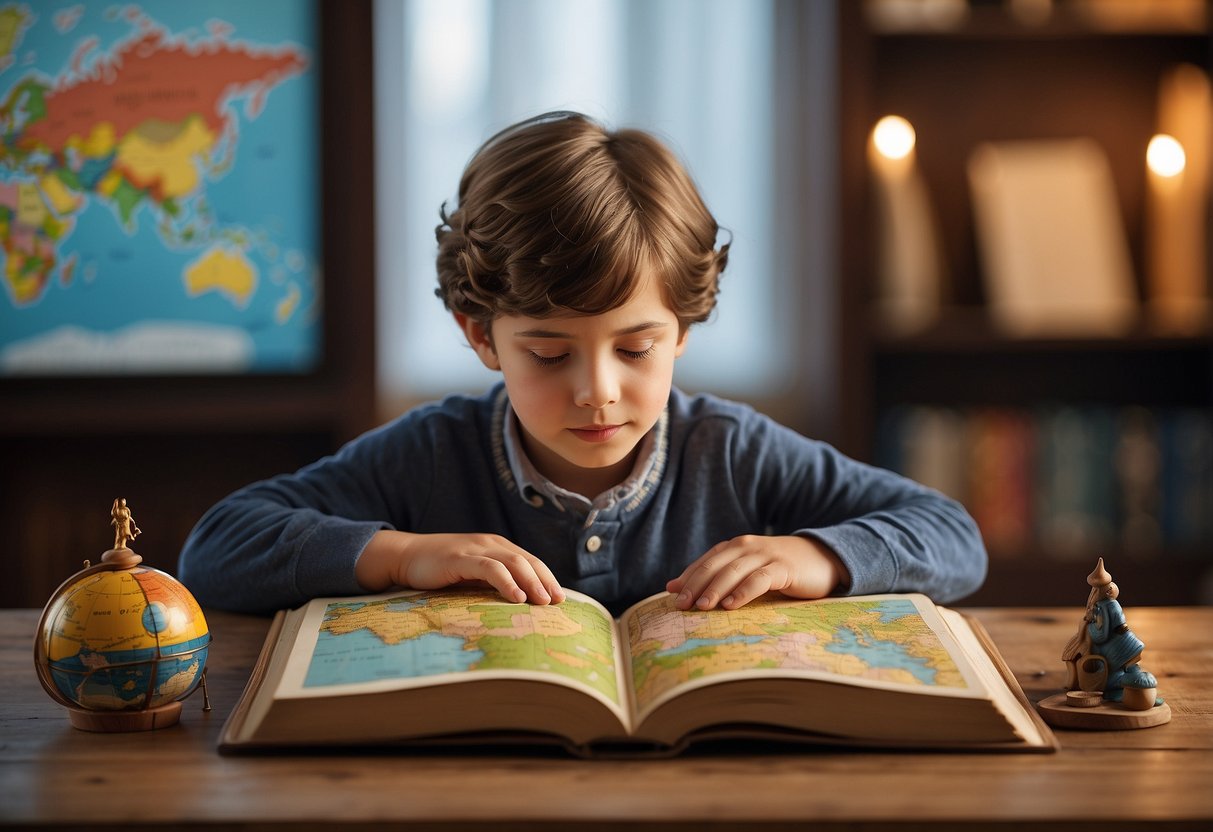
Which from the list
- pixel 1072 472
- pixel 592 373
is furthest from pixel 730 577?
pixel 1072 472

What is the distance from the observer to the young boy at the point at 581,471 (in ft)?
3.74

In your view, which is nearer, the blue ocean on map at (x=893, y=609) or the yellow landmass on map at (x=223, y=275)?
the blue ocean on map at (x=893, y=609)

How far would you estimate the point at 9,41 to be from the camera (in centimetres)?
258

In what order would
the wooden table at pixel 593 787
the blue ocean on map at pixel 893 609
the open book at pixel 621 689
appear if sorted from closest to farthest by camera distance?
the wooden table at pixel 593 787, the open book at pixel 621 689, the blue ocean on map at pixel 893 609

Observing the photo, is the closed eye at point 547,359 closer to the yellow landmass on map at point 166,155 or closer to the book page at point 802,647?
the book page at point 802,647

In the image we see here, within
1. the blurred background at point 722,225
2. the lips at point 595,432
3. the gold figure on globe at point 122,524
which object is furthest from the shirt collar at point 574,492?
the blurred background at point 722,225

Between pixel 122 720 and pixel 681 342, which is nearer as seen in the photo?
pixel 122 720

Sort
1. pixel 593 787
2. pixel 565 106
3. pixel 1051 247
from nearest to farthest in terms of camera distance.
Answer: pixel 593 787 < pixel 1051 247 < pixel 565 106

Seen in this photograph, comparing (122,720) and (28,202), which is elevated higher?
(28,202)

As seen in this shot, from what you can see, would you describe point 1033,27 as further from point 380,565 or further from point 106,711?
point 106,711

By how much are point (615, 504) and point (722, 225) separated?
4.89 ft

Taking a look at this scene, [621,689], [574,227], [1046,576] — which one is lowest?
[1046,576]

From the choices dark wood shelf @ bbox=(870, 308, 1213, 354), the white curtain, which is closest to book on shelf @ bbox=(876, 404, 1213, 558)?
dark wood shelf @ bbox=(870, 308, 1213, 354)

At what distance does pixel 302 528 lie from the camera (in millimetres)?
1199
